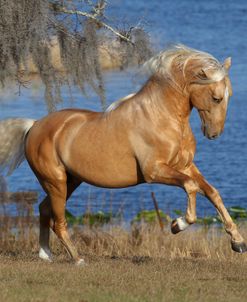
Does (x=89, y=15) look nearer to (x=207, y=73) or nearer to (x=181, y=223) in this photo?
(x=207, y=73)

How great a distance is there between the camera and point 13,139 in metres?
10.2

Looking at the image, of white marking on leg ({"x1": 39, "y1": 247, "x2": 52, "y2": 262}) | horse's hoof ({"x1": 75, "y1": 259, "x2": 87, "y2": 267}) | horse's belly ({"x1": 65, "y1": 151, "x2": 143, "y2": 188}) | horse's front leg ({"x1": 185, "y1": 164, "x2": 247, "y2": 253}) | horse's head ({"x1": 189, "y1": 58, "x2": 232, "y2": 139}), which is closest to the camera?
horse's front leg ({"x1": 185, "y1": 164, "x2": 247, "y2": 253})

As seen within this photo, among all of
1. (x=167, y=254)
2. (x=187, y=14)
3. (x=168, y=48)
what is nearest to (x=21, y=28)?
(x=168, y=48)

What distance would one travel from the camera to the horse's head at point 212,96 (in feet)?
29.2

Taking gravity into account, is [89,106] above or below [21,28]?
below

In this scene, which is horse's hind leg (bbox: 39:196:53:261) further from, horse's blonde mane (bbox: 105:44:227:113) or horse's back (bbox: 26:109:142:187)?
horse's blonde mane (bbox: 105:44:227:113)

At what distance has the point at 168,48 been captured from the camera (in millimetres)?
9367

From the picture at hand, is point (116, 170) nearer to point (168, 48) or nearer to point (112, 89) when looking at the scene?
point (168, 48)

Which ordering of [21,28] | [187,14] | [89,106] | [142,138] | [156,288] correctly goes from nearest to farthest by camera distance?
[156,288] < [142,138] < [21,28] < [89,106] < [187,14]

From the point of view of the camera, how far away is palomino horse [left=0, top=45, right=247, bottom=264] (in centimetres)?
894

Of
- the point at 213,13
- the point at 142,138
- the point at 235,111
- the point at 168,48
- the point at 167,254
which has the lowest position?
the point at 213,13

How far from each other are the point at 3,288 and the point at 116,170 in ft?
5.66

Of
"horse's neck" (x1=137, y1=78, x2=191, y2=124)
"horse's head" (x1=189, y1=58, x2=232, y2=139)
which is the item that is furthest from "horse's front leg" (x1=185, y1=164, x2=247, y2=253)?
"horse's neck" (x1=137, y1=78, x2=191, y2=124)

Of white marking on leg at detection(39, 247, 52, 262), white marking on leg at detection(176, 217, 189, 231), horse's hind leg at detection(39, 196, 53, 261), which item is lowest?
white marking on leg at detection(39, 247, 52, 262)
